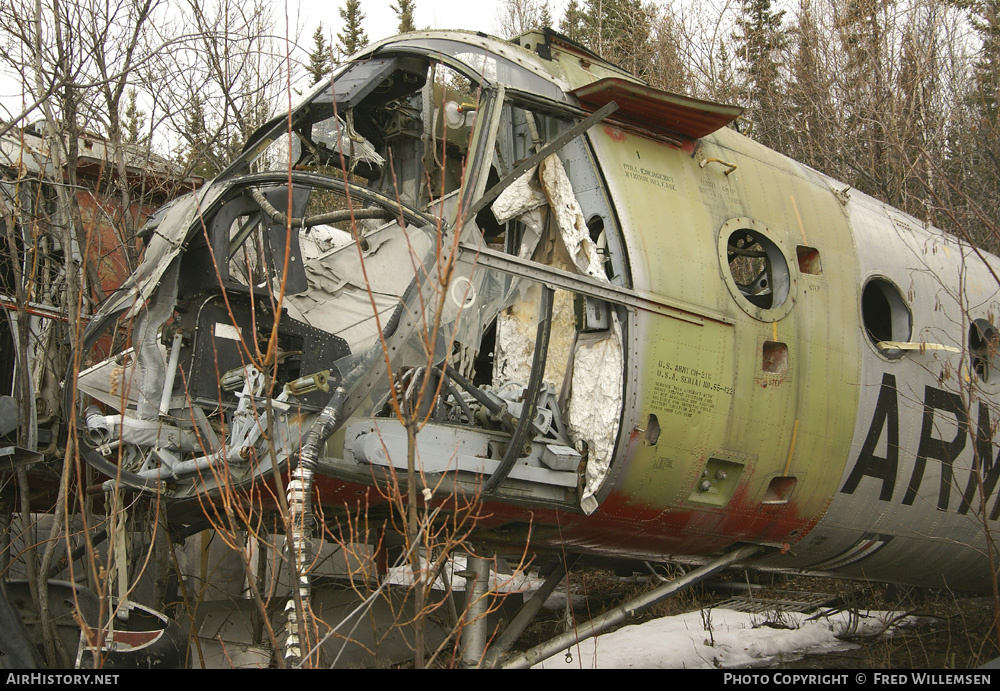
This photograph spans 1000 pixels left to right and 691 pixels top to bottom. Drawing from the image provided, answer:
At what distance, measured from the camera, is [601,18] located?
21172mm

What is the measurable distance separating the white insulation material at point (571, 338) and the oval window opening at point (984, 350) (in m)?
3.80

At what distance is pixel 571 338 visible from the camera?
6098mm

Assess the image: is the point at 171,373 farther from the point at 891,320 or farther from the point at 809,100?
the point at 809,100

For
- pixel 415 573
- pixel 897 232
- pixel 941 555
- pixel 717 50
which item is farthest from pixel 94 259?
pixel 717 50

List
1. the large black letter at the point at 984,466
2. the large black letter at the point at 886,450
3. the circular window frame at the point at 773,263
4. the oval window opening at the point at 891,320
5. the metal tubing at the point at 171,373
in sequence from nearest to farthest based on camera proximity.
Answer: the metal tubing at the point at 171,373
the circular window frame at the point at 773,263
the large black letter at the point at 886,450
the oval window opening at the point at 891,320
the large black letter at the point at 984,466

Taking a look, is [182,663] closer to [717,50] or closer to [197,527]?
[197,527]

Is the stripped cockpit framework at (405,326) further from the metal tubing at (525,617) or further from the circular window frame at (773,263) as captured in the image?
the metal tubing at (525,617)

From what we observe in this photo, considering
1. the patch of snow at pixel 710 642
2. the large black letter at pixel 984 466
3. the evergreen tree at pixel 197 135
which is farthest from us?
the evergreen tree at pixel 197 135

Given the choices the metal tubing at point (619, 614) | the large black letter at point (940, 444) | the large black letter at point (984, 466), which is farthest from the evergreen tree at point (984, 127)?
the metal tubing at point (619, 614)

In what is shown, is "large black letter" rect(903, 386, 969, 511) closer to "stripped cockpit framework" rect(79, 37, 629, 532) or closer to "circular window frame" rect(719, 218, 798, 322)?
"circular window frame" rect(719, 218, 798, 322)

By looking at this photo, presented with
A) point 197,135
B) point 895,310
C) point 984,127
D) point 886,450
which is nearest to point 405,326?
point 886,450

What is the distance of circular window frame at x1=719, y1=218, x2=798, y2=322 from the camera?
593 cm

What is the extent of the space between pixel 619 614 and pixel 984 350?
176 inches

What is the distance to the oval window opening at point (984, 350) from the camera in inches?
299
